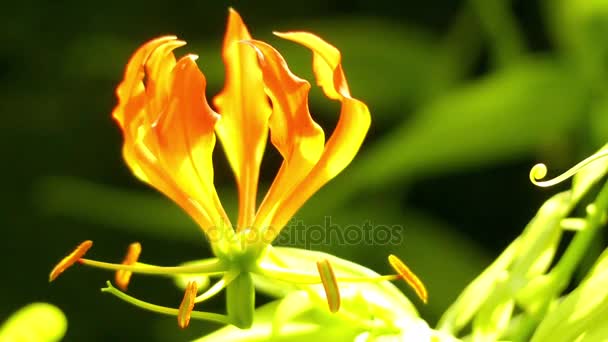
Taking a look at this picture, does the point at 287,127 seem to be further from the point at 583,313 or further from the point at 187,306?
the point at 583,313

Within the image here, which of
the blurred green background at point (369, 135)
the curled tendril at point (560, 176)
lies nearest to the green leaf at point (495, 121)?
the blurred green background at point (369, 135)

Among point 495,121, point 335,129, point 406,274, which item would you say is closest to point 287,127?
point 335,129

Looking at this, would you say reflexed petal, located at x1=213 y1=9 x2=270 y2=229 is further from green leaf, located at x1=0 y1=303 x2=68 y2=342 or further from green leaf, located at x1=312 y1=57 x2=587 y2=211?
green leaf, located at x1=312 y1=57 x2=587 y2=211

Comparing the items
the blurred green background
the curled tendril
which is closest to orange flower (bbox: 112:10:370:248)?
the curled tendril

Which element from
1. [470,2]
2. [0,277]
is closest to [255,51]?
[470,2]

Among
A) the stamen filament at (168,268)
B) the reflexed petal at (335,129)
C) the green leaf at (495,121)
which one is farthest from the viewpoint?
the green leaf at (495,121)

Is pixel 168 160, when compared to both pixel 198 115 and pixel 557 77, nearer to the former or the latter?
pixel 198 115

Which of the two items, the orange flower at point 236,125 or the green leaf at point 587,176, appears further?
the green leaf at point 587,176

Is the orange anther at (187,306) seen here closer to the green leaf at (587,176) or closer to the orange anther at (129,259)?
the orange anther at (129,259)

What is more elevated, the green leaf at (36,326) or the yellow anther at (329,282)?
the yellow anther at (329,282)
